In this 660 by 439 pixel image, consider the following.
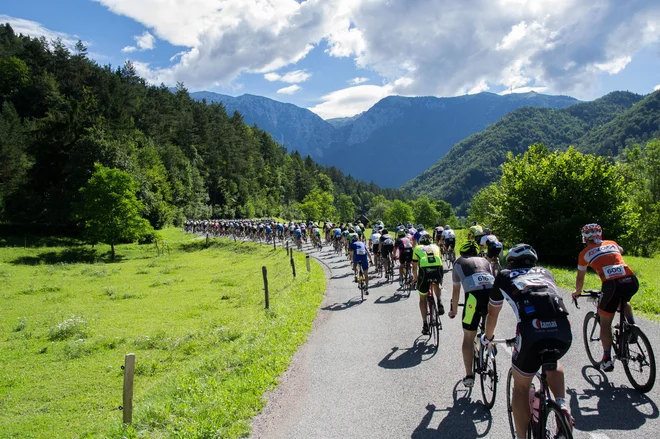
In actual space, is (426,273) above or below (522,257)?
below

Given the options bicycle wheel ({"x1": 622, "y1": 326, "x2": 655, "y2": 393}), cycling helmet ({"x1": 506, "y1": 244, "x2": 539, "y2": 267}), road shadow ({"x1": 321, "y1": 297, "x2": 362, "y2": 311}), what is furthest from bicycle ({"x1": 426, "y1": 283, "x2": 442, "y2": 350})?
road shadow ({"x1": 321, "y1": 297, "x2": 362, "y2": 311})

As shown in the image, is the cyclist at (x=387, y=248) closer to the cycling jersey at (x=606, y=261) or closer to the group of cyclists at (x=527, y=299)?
the group of cyclists at (x=527, y=299)

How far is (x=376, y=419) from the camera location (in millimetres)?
6039

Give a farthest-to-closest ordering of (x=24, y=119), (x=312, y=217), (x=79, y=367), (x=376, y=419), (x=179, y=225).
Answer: (x=312, y=217), (x=179, y=225), (x=24, y=119), (x=79, y=367), (x=376, y=419)

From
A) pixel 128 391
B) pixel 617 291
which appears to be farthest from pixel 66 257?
pixel 617 291

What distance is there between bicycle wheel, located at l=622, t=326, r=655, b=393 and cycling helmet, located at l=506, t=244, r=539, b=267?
288cm

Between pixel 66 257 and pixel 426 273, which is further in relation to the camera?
pixel 66 257

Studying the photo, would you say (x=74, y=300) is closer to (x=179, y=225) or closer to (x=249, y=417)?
(x=249, y=417)

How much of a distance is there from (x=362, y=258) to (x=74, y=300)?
17.5 meters

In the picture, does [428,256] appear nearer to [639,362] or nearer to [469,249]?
[469,249]

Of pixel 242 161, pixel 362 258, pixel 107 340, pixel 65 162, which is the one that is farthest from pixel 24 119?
pixel 362 258

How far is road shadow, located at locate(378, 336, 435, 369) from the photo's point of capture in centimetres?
812

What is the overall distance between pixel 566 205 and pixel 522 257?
71.8 feet

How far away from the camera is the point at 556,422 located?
3930 mm
